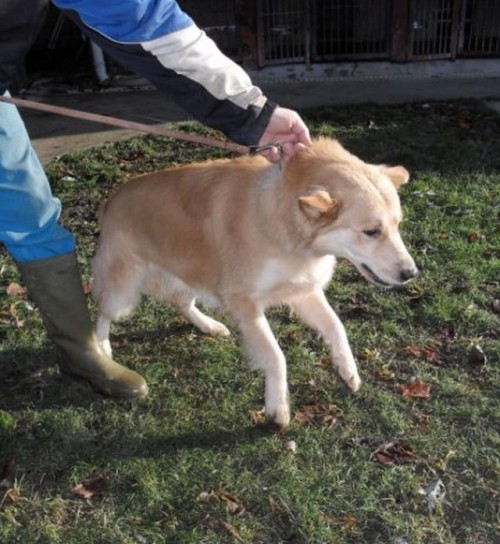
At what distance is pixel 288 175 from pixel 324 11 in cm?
786

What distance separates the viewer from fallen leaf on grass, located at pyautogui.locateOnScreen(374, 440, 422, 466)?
2969 millimetres

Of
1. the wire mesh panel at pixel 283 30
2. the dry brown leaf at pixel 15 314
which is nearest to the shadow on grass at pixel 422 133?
the wire mesh panel at pixel 283 30

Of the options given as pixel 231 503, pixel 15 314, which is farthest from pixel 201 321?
pixel 231 503

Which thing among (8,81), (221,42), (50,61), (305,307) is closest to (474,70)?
(221,42)

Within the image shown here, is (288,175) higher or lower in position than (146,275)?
higher

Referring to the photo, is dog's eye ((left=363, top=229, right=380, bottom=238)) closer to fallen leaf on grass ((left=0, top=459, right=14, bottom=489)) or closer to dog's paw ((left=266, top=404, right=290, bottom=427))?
dog's paw ((left=266, top=404, right=290, bottom=427))

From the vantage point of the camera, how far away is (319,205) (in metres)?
2.74

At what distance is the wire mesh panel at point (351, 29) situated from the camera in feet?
32.8

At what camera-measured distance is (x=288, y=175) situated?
3.02 m

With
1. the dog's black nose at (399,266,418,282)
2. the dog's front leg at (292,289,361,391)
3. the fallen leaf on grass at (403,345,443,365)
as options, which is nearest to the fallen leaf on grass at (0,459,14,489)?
the dog's front leg at (292,289,361,391)

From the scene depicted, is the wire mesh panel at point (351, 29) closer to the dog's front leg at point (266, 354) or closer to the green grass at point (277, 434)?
the green grass at point (277, 434)

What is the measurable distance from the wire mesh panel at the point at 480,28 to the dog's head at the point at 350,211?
807cm

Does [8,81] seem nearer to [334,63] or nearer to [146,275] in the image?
[146,275]

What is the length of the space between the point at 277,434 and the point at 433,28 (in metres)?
8.45
